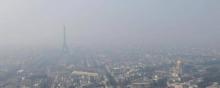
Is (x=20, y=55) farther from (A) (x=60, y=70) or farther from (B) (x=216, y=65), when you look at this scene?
(B) (x=216, y=65)

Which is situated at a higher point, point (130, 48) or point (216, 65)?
point (130, 48)

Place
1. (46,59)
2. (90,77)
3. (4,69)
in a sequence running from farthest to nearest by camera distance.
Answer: (46,59)
(4,69)
(90,77)

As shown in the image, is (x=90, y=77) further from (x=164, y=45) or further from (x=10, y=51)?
(x=164, y=45)

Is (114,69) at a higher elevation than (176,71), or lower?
higher

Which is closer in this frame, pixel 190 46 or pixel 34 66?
pixel 34 66

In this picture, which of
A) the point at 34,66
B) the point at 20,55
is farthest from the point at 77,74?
the point at 20,55

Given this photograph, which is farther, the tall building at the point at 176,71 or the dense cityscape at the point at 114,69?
the tall building at the point at 176,71

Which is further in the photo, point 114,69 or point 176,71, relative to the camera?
point 114,69

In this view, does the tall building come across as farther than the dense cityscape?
Yes

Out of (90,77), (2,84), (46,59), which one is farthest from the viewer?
(46,59)

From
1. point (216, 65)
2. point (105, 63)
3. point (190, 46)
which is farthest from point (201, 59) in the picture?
point (190, 46)
